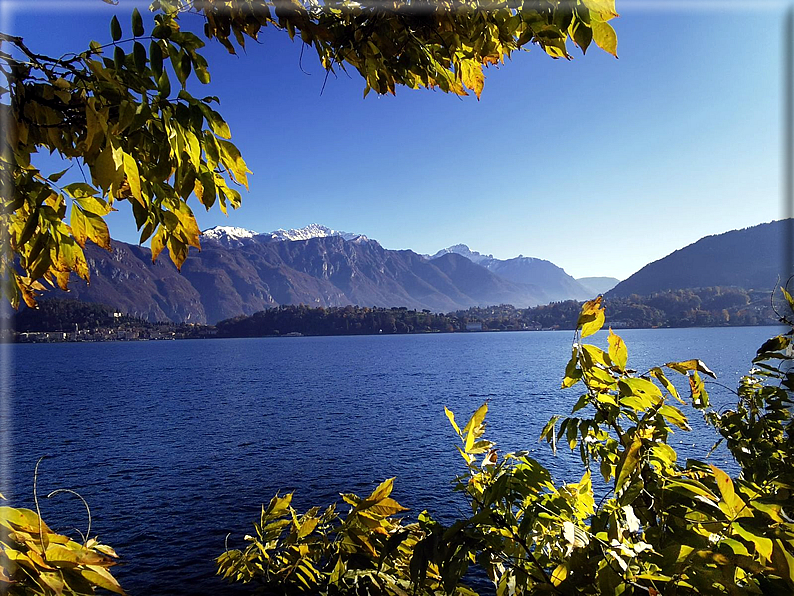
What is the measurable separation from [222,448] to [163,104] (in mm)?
41501

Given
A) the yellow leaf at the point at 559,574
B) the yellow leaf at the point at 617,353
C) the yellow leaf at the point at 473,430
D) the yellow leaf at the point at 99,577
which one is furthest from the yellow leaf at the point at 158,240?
the yellow leaf at the point at 559,574

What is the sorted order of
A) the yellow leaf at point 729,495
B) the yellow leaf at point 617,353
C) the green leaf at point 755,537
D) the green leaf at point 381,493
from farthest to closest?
the green leaf at point 381,493
the yellow leaf at point 617,353
the yellow leaf at point 729,495
the green leaf at point 755,537

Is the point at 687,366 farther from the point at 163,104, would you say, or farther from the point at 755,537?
the point at 163,104

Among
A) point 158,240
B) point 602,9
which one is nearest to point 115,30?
point 158,240

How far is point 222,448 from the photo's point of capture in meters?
38.7

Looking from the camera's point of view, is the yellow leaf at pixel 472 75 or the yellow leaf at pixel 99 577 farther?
the yellow leaf at pixel 472 75

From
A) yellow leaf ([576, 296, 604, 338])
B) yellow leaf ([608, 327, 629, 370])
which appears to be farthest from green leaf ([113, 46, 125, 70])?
yellow leaf ([608, 327, 629, 370])

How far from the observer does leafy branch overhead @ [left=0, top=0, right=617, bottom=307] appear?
1442 mm

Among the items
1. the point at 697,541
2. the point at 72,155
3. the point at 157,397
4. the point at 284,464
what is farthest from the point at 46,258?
the point at 157,397

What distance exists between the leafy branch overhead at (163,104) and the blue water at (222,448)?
2.70m

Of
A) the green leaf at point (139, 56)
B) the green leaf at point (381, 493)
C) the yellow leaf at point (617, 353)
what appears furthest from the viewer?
the green leaf at point (381, 493)

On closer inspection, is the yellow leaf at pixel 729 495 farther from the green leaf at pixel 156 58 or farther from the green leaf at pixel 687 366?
the green leaf at pixel 156 58

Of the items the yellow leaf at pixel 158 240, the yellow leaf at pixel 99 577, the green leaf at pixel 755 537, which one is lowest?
the yellow leaf at pixel 99 577

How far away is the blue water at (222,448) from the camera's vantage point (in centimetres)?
2286
